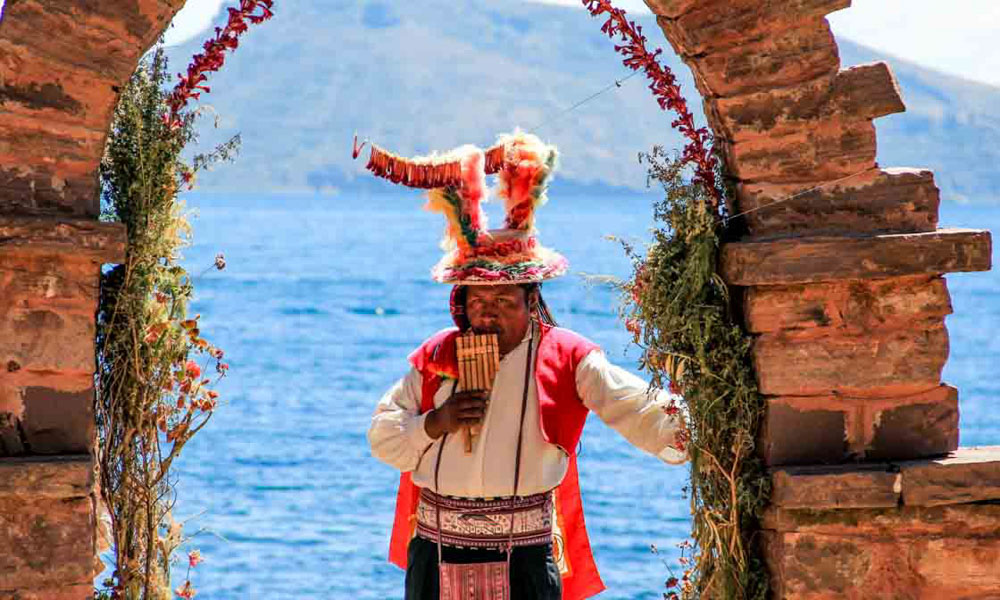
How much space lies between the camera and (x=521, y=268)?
179 inches

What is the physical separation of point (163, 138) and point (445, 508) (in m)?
1.45

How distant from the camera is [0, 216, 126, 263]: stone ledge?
4148 millimetres

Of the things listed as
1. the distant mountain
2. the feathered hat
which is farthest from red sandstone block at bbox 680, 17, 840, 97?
the distant mountain

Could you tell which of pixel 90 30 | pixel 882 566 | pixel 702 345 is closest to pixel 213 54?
pixel 90 30

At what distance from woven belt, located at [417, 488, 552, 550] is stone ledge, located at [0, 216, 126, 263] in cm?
128

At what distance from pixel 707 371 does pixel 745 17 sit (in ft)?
3.50

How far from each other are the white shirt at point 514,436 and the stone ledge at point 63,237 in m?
1.01

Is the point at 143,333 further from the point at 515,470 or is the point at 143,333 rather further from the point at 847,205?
the point at 847,205

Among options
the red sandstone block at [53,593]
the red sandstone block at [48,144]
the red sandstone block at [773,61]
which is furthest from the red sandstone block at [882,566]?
the red sandstone block at [48,144]

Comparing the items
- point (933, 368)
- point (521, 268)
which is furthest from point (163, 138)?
point (933, 368)

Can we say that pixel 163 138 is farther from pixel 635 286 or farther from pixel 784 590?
pixel 784 590

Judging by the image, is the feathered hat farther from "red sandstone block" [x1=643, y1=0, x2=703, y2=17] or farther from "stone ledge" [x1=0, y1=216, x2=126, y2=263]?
"stone ledge" [x1=0, y1=216, x2=126, y2=263]

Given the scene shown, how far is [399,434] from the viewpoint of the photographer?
15.3ft

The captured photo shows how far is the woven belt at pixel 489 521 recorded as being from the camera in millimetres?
4605
